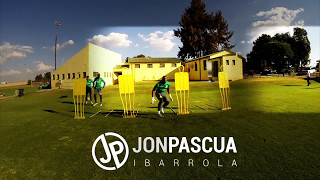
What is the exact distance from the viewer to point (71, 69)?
70.5 ft

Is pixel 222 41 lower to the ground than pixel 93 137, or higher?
higher

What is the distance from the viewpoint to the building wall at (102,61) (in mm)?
16833

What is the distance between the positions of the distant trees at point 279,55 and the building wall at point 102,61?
19.8 m

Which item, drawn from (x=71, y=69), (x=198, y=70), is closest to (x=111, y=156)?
(x=71, y=69)

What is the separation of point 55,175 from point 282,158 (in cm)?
381

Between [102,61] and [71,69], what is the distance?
5505 millimetres

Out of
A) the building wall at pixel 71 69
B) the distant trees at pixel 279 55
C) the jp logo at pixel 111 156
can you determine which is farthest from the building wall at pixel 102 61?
the distant trees at pixel 279 55

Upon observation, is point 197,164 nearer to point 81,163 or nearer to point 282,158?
point 282,158

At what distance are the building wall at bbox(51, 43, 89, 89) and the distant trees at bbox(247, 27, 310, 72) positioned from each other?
22.7 m

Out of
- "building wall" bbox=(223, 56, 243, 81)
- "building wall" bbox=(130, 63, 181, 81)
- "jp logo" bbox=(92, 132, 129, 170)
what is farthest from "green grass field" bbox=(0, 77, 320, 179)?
"building wall" bbox=(130, 63, 181, 81)

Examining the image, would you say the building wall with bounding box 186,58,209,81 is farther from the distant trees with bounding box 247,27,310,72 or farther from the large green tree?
the large green tree

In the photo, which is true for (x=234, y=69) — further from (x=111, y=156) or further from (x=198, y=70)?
(x=111, y=156)

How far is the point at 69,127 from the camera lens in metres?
5.89

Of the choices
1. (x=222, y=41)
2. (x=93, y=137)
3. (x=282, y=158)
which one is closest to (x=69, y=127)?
(x=93, y=137)
